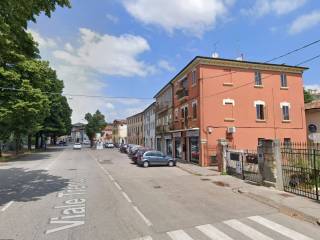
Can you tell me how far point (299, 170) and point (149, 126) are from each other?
43457 millimetres

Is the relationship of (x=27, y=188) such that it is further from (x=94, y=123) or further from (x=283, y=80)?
(x=94, y=123)

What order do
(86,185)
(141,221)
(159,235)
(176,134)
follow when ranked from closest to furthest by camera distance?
(159,235), (141,221), (86,185), (176,134)

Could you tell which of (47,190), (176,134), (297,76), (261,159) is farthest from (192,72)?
(47,190)

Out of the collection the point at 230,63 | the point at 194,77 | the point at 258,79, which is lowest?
the point at 258,79

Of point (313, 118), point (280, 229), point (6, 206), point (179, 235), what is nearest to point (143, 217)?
point (179, 235)

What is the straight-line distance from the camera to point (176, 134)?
3447cm

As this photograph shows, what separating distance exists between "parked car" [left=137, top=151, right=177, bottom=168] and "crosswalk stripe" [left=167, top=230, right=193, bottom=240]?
19.6 meters

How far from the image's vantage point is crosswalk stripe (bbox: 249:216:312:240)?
7214mm

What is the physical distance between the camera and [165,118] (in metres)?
41.4

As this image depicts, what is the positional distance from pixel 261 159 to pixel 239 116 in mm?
12370

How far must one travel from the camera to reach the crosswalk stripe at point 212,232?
7.04 metres

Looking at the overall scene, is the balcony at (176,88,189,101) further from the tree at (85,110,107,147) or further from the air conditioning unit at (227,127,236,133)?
the tree at (85,110,107,147)

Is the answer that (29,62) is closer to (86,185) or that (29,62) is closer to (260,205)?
(86,185)

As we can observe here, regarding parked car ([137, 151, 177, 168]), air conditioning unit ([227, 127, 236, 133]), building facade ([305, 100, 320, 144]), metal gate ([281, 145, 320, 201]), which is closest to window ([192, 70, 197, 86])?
air conditioning unit ([227, 127, 236, 133])
